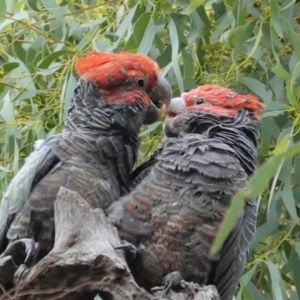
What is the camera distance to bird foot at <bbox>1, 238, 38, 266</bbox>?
1567 millimetres

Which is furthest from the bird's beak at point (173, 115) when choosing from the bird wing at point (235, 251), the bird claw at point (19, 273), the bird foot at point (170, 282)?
the bird claw at point (19, 273)

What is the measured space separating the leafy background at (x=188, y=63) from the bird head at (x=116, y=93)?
15 cm


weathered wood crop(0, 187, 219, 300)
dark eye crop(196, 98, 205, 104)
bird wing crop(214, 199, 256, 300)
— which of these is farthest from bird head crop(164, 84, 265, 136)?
weathered wood crop(0, 187, 219, 300)

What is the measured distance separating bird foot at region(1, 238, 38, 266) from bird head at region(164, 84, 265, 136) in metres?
0.46

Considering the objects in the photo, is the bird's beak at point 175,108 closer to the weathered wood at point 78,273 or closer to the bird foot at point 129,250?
the bird foot at point 129,250

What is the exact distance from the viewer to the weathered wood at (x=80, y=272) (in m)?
1.39

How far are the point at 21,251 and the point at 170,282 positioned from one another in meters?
0.30

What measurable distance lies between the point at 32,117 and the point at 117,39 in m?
0.38

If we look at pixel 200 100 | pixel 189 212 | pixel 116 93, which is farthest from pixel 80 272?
pixel 200 100

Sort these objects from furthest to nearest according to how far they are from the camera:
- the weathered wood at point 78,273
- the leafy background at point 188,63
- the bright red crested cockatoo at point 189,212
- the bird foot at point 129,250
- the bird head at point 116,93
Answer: the leafy background at point 188,63 < the bird head at point 116,93 < the bright red crested cockatoo at point 189,212 < the bird foot at point 129,250 < the weathered wood at point 78,273

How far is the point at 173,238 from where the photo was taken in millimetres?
1701

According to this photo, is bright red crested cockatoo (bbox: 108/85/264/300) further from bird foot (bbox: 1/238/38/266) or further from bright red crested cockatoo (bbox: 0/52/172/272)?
bird foot (bbox: 1/238/38/266)

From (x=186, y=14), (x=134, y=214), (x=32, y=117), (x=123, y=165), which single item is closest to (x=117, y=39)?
(x=186, y=14)

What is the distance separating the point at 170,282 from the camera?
1.58m
